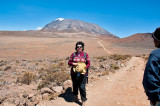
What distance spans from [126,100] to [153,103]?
3167 mm

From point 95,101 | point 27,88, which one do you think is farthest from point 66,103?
point 27,88

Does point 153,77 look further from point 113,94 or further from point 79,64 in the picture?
point 113,94

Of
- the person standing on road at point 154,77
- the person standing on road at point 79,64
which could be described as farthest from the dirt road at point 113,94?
the person standing on road at point 154,77

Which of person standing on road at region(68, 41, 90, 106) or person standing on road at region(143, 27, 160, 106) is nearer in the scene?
person standing on road at region(143, 27, 160, 106)

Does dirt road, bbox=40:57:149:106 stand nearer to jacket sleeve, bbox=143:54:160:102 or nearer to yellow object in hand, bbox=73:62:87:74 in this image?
yellow object in hand, bbox=73:62:87:74

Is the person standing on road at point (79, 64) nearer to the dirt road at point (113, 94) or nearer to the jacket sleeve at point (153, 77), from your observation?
the dirt road at point (113, 94)

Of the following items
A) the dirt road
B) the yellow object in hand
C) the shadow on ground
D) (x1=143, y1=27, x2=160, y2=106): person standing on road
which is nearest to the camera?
(x1=143, y1=27, x2=160, y2=106): person standing on road

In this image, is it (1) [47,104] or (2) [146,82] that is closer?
(2) [146,82]

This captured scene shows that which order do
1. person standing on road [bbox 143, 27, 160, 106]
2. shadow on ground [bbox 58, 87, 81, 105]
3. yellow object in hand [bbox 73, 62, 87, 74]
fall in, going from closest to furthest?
person standing on road [bbox 143, 27, 160, 106] → yellow object in hand [bbox 73, 62, 87, 74] → shadow on ground [bbox 58, 87, 81, 105]

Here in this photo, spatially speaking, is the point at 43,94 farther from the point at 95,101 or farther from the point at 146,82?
the point at 146,82

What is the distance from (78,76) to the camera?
3713 millimetres

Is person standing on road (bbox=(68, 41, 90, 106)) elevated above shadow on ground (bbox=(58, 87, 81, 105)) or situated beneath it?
elevated above

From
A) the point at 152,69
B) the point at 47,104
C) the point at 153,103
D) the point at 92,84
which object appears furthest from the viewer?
the point at 92,84

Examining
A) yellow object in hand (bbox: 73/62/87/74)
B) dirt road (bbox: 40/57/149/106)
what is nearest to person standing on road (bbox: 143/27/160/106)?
yellow object in hand (bbox: 73/62/87/74)
